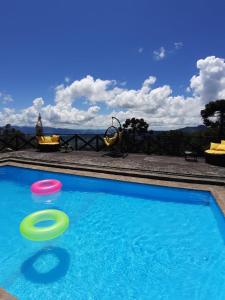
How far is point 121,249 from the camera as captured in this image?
388 cm

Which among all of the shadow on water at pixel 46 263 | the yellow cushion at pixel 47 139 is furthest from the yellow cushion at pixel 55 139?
the shadow on water at pixel 46 263

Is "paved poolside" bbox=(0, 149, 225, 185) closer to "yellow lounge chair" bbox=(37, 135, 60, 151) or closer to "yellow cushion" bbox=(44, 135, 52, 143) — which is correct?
"yellow lounge chair" bbox=(37, 135, 60, 151)

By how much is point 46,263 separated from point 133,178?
4045mm

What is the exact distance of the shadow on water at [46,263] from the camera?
3113 mm

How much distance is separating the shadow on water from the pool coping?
136 inches

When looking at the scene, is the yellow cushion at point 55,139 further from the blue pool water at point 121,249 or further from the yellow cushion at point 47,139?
the blue pool water at point 121,249

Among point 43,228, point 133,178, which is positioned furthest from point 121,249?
point 133,178

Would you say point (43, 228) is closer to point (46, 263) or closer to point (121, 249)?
point (46, 263)

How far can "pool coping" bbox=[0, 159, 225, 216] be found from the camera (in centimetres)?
552

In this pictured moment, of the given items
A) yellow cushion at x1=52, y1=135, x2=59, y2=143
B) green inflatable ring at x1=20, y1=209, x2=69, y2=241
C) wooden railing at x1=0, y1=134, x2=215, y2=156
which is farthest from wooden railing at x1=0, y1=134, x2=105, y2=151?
green inflatable ring at x1=20, y1=209, x2=69, y2=241

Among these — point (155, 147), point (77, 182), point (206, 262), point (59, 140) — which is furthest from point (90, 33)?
point (206, 262)

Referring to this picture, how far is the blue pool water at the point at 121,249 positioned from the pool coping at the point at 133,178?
0.77ft

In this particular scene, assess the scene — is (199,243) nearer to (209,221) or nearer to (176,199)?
(209,221)

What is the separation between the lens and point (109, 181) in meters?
6.93
